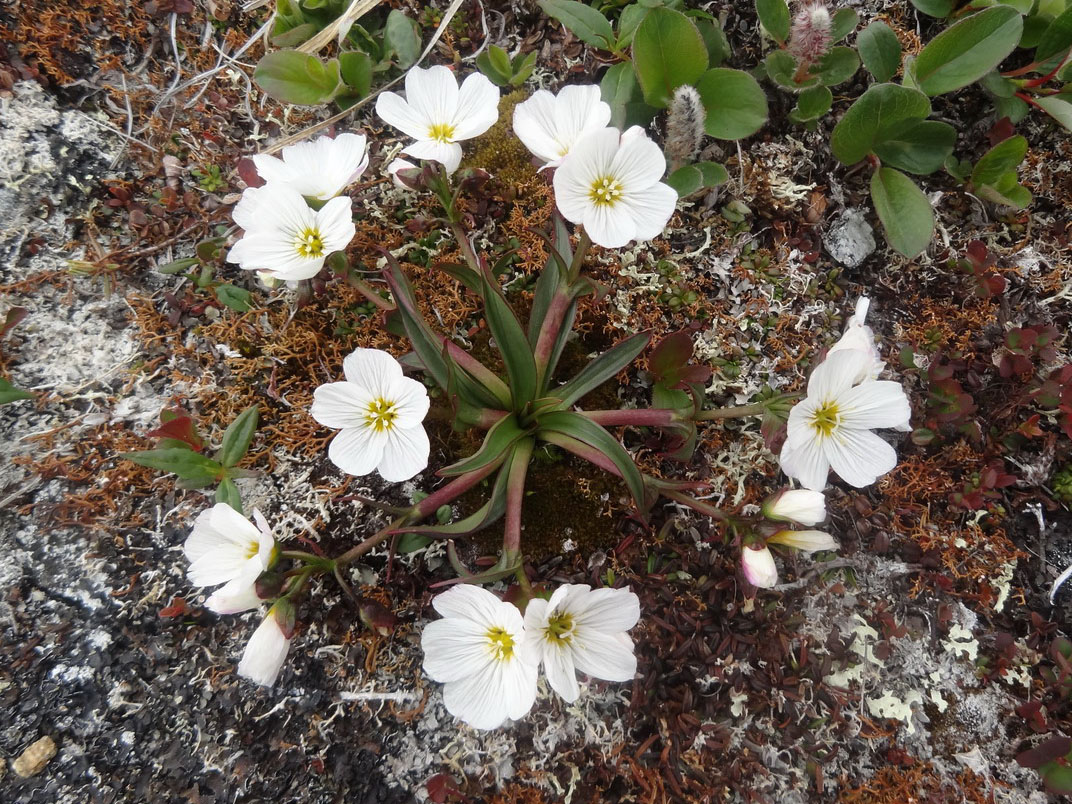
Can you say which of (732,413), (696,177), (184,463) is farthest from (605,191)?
(184,463)

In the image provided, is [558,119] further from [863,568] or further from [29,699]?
[29,699]

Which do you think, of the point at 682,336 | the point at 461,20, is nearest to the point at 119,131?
the point at 461,20

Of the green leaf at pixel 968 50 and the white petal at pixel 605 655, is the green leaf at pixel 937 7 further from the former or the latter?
the white petal at pixel 605 655

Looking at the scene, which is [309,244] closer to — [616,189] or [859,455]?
[616,189]

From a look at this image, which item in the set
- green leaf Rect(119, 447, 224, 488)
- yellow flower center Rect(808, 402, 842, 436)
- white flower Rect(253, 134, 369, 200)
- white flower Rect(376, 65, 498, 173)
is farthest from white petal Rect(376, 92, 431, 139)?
yellow flower center Rect(808, 402, 842, 436)

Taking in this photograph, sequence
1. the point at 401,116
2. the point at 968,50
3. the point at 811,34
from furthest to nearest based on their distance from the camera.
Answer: the point at 968,50
the point at 811,34
the point at 401,116

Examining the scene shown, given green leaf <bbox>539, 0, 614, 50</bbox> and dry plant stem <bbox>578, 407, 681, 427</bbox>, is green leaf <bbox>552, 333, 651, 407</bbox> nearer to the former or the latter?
dry plant stem <bbox>578, 407, 681, 427</bbox>
